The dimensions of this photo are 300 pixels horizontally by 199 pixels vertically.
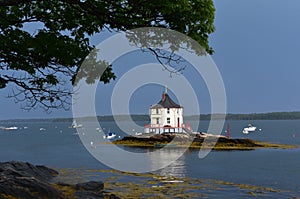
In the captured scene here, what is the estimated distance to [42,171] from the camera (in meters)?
34.2

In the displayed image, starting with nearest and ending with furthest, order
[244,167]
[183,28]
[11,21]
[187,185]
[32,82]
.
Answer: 1. [183,28]
2. [11,21]
3. [32,82]
4. [187,185]
5. [244,167]

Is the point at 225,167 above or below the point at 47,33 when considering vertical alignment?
below

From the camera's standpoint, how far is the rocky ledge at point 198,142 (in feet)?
286

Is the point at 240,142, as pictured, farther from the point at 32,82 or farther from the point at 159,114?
the point at 32,82

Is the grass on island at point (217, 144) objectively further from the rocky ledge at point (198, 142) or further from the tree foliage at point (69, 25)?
the tree foliage at point (69, 25)

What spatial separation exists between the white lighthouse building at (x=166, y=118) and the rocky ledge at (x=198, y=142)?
1883 mm

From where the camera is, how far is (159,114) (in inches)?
3652

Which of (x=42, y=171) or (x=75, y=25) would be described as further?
(x=42, y=171)

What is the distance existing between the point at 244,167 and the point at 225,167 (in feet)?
8.39

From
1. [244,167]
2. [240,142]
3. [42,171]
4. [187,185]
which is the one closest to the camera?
[187,185]

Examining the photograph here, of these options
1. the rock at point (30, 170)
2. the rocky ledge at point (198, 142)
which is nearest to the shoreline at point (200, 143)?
the rocky ledge at point (198, 142)

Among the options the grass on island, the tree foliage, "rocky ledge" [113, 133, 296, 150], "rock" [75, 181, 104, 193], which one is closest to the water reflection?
"rocky ledge" [113, 133, 296, 150]

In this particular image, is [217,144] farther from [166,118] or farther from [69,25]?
[69,25]

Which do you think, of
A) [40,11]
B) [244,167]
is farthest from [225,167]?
[40,11]
